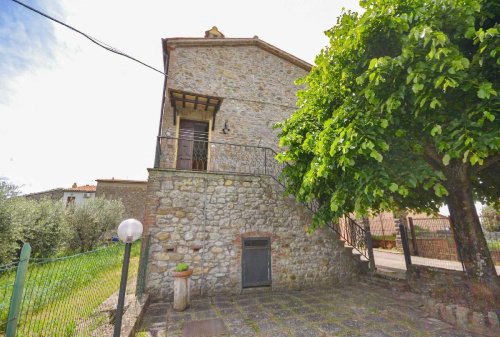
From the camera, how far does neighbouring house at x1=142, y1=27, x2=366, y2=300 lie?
5945 mm

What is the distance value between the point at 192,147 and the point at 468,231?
7.55 meters

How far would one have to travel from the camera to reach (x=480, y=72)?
128 inches

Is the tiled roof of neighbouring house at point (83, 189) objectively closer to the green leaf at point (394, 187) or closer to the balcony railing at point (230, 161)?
the balcony railing at point (230, 161)

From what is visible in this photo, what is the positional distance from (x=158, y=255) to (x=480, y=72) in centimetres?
702

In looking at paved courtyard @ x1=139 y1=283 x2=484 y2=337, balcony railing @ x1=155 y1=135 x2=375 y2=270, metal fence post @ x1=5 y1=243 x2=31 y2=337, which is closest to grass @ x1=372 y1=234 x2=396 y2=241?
balcony railing @ x1=155 y1=135 x2=375 y2=270

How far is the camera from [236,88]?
934 centimetres

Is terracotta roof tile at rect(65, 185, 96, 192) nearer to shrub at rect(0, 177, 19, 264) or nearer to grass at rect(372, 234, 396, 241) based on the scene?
shrub at rect(0, 177, 19, 264)

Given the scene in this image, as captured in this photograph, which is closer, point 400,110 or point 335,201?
point 400,110

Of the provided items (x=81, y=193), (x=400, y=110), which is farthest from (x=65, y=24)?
(x=81, y=193)

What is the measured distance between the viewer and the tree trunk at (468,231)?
4247 mm

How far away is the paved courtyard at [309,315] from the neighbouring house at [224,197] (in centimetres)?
70

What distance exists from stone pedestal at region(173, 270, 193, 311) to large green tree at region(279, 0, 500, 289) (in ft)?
11.0

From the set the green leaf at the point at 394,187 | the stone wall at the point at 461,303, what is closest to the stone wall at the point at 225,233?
the stone wall at the point at 461,303

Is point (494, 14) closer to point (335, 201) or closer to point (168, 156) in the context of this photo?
point (335, 201)
